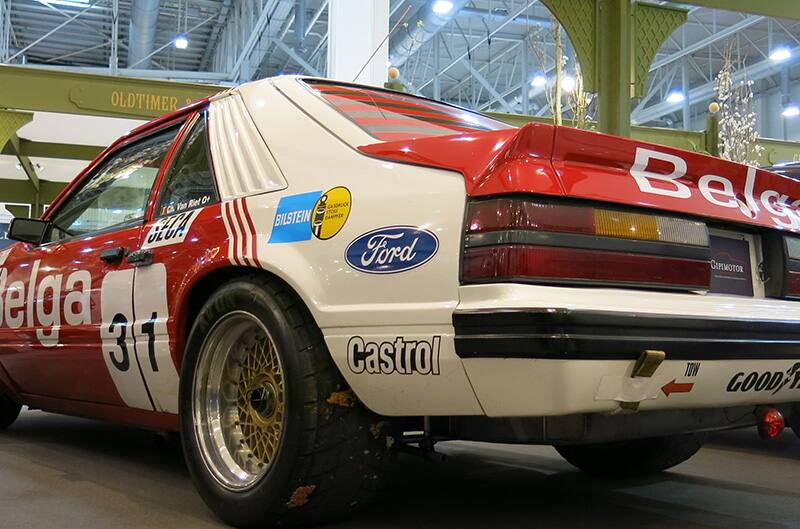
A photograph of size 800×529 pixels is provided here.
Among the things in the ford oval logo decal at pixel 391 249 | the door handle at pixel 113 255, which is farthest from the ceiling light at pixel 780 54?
the ford oval logo decal at pixel 391 249

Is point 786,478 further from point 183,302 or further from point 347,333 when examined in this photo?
point 183,302

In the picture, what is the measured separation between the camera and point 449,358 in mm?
1886

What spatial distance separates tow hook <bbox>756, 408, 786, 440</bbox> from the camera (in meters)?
2.25

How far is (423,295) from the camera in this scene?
6.36ft

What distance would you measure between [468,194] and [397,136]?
0.53 metres

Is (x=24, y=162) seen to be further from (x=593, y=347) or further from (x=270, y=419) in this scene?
(x=593, y=347)

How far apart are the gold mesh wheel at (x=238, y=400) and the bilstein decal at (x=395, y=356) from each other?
14.2 inches

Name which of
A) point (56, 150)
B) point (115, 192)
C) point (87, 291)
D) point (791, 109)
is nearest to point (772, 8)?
point (115, 192)

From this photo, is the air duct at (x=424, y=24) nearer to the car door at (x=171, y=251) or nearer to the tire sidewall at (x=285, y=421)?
the car door at (x=171, y=251)

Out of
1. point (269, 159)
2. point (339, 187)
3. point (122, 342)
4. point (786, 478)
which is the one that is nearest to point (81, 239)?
point (122, 342)

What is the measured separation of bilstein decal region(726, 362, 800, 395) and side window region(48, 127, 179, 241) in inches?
90.0

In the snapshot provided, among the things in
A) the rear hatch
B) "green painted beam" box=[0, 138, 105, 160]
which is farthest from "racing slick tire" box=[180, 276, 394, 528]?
"green painted beam" box=[0, 138, 105, 160]

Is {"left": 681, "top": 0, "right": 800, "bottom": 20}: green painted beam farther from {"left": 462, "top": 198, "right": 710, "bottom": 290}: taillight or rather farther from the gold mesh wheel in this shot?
the gold mesh wheel

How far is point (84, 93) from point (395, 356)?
7827mm
